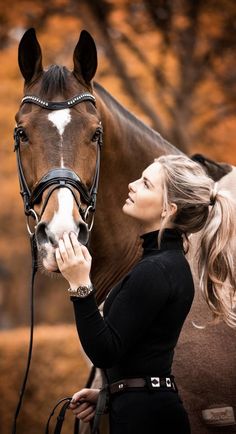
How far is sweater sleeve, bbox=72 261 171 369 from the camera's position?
2.77 meters

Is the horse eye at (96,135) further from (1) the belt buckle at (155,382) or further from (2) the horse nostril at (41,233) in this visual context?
(1) the belt buckle at (155,382)

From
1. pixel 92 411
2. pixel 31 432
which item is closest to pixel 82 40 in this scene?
pixel 92 411

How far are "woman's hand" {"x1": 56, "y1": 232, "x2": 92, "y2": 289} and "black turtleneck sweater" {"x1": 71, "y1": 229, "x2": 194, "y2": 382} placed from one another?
0.08m

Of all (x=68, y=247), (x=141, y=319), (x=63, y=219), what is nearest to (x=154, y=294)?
(x=141, y=319)

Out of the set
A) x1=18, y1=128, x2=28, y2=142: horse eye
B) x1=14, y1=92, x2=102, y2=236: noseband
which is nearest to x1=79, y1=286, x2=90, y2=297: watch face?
x1=14, y1=92, x2=102, y2=236: noseband

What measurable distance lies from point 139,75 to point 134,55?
0.40 meters

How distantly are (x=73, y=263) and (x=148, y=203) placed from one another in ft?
1.65

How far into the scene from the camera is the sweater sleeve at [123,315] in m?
2.77

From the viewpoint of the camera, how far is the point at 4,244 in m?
19.1

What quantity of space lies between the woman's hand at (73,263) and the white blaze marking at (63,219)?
1.10 ft

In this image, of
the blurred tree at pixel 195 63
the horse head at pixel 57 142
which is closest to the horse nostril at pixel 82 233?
the horse head at pixel 57 142

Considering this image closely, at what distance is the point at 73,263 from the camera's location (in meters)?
2.86

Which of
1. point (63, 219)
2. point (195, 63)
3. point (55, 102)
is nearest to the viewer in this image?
point (63, 219)

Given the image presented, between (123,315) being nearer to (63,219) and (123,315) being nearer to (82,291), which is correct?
(82,291)
